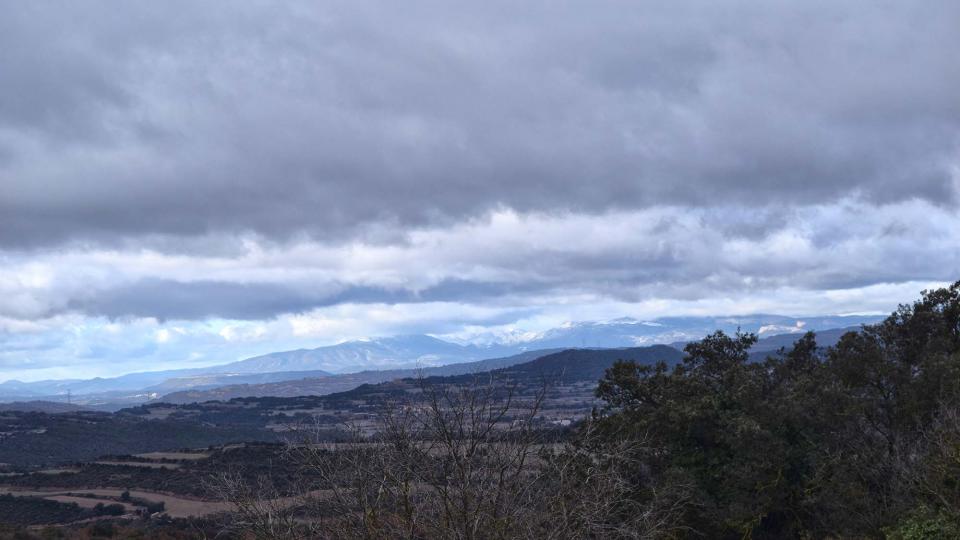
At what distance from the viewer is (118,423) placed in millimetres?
141250

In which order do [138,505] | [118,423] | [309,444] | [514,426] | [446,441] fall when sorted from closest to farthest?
1. [446,441]
2. [309,444]
3. [514,426]
4. [138,505]
5. [118,423]

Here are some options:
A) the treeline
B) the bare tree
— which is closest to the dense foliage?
the treeline

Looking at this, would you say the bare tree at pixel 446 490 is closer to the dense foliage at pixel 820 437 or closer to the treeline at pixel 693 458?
the treeline at pixel 693 458

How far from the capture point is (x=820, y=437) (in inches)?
1048

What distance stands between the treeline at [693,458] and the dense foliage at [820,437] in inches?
2.5

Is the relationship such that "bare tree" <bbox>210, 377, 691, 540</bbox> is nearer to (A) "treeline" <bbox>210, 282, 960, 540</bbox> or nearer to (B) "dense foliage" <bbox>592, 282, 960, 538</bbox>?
(A) "treeline" <bbox>210, 282, 960, 540</bbox>

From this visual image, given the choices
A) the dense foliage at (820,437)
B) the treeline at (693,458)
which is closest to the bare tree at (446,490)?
the treeline at (693,458)

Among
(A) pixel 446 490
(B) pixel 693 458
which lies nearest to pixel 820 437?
(B) pixel 693 458

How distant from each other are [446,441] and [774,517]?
18.6 m

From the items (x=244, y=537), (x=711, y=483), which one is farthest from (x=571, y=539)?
(x=711, y=483)

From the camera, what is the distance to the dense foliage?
2327 centimetres

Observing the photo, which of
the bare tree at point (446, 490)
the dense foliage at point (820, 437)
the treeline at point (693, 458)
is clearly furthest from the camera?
the dense foliage at point (820, 437)

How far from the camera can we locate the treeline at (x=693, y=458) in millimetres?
13227

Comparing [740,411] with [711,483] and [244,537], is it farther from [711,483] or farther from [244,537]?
[244,537]
